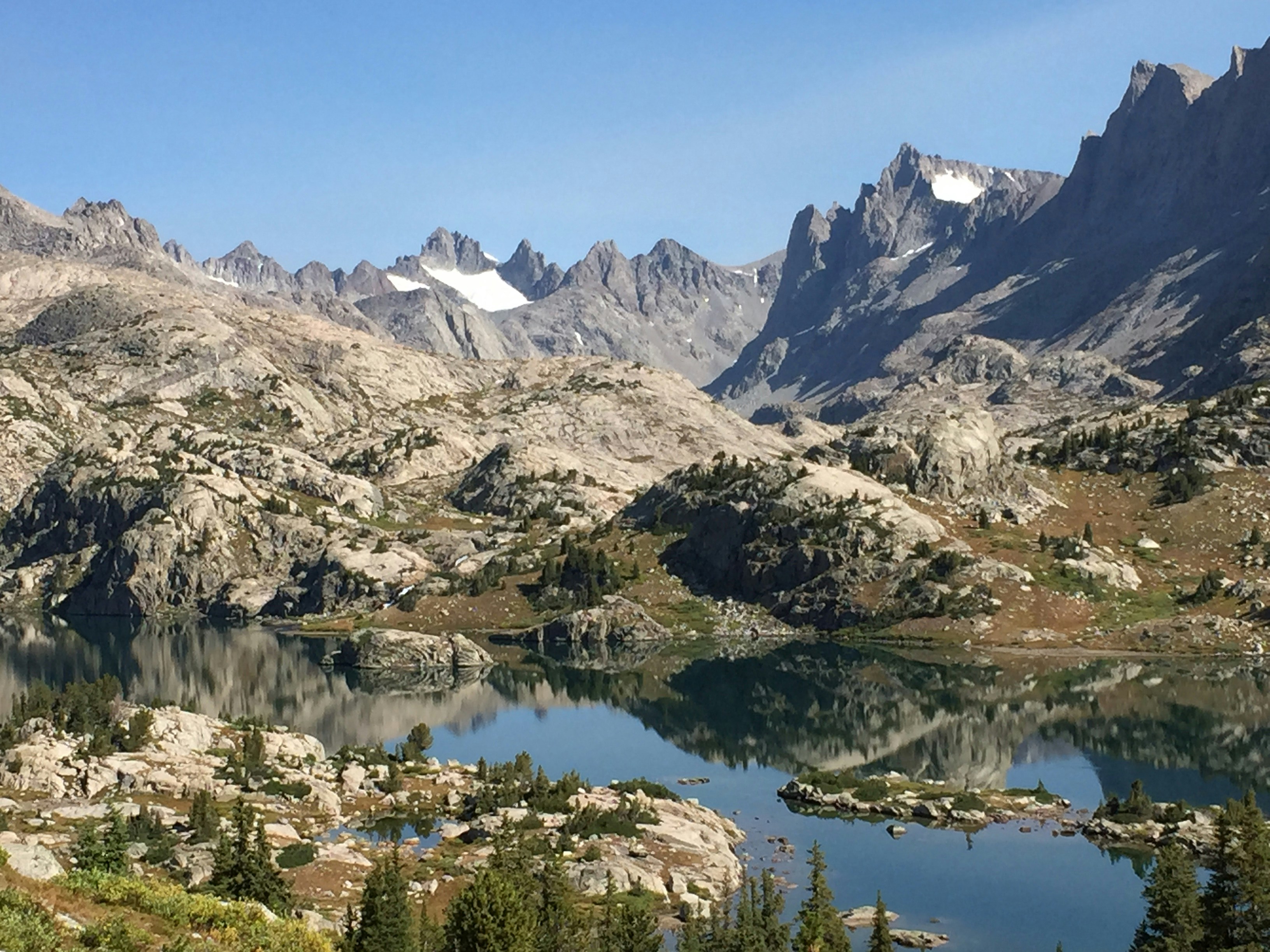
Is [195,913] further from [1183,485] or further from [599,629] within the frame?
[1183,485]

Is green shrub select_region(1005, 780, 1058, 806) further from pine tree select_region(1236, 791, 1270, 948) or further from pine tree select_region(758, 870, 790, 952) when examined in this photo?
pine tree select_region(1236, 791, 1270, 948)

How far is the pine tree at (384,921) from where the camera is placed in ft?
149

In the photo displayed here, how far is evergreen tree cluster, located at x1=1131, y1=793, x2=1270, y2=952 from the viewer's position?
47.5m

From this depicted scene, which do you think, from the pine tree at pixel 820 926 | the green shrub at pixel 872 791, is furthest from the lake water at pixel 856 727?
the pine tree at pixel 820 926

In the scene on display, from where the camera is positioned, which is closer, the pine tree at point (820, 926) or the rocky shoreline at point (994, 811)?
the pine tree at point (820, 926)

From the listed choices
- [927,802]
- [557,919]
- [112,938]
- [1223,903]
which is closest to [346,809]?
[557,919]

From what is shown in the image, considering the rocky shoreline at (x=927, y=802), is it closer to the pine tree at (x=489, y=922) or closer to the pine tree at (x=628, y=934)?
the pine tree at (x=628, y=934)

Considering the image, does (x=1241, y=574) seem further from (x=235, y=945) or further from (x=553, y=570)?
(x=235, y=945)

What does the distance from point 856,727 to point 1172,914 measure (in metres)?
69.5

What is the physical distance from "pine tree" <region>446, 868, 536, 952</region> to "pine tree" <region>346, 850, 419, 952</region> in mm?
2801

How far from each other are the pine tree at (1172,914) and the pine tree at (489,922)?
24.9 meters

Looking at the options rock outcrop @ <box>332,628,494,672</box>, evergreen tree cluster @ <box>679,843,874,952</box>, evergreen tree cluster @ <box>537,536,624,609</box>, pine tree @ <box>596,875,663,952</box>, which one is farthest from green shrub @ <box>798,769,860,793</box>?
evergreen tree cluster @ <box>537,536,624,609</box>

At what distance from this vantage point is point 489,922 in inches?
1672

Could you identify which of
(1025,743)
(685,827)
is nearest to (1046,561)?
(1025,743)
